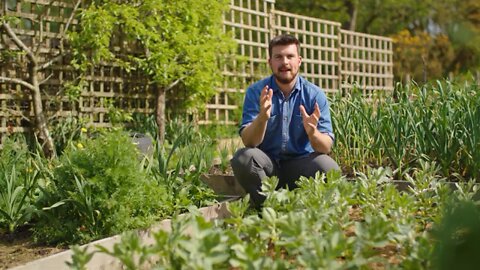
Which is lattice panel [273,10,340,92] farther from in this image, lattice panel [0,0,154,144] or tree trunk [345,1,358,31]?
tree trunk [345,1,358,31]

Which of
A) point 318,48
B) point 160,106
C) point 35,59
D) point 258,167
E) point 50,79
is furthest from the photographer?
point 318,48

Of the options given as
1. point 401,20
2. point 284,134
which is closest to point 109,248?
point 284,134

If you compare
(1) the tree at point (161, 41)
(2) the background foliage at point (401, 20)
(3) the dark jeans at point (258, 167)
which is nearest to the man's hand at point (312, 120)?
(3) the dark jeans at point (258, 167)

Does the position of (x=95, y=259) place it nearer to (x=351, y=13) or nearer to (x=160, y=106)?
(x=160, y=106)

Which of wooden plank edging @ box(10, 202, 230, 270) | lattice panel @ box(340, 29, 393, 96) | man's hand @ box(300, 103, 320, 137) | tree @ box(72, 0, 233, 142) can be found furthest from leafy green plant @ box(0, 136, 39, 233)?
lattice panel @ box(340, 29, 393, 96)

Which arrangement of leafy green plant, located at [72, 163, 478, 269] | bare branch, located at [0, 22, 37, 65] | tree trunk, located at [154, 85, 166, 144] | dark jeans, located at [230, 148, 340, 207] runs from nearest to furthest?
1. leafy green plant, located at [72, 163, 478, 269]
2. dark jeans, located at [230, 148, 340, 207]
3. bare branch, located at [0, 22, 37, 65]
4. tree trunk, located at [154, 85, 166, 144]

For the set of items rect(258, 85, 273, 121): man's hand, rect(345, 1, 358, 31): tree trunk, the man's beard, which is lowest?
rect(258, 85, 273, 121): man's hand

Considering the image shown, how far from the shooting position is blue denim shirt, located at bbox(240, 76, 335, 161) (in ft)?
10.5

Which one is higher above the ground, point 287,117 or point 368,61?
point 368,61

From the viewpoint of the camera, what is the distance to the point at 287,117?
10.6ft

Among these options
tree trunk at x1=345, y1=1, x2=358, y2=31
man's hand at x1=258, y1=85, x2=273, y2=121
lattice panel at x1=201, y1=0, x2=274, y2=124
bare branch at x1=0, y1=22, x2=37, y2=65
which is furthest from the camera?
tree trunk at x1=345, y1=1, x2=358, y2=31

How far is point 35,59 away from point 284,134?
3040mm

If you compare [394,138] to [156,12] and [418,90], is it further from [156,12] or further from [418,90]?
[156,12]

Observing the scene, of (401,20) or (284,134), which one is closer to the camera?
(284,134)
